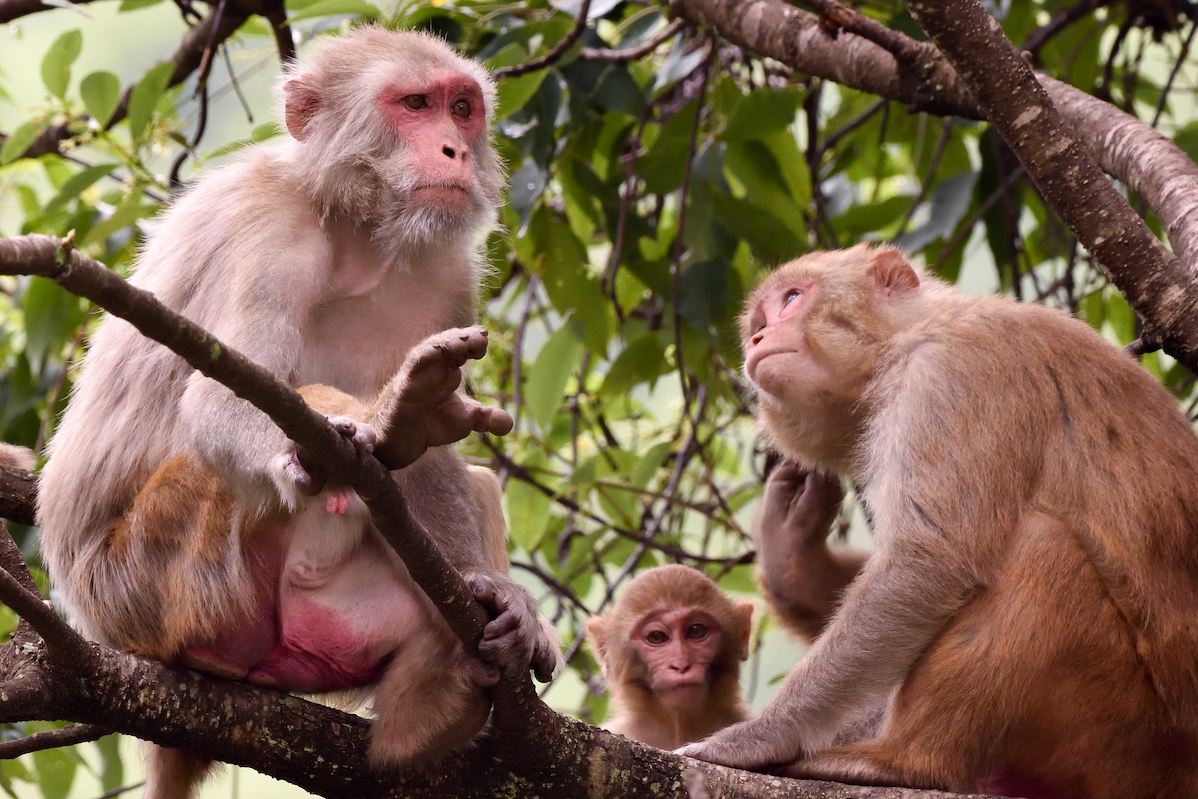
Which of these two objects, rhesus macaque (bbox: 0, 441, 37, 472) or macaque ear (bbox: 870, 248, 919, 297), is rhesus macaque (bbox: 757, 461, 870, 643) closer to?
macaque ear (bbox: 870, 248, 919, 297)

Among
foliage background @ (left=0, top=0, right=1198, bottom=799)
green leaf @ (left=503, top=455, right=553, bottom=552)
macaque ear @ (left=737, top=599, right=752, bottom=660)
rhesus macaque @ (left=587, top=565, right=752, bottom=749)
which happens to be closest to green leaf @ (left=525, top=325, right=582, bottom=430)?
foliage background @ (left=0, top=0, right=1198, bottom=799)

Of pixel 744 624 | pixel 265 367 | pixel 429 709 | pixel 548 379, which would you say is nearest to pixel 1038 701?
pixel 429 709

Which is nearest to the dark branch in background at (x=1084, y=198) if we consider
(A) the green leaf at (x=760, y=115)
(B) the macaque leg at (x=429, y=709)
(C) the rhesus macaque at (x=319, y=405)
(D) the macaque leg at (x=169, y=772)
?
(A) the green leaf at (x=760, y=115)

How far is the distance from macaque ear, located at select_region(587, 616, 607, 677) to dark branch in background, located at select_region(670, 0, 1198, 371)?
2182 millimetres

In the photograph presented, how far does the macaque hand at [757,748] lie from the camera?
329 centimetres

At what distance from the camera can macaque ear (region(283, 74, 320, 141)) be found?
364 cm

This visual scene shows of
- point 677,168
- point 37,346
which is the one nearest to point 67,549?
point 37,346

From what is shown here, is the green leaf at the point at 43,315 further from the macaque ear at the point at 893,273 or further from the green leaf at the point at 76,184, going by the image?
the macaque ear at the point at 893,273

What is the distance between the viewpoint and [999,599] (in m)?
3.16

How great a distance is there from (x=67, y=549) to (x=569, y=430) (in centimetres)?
297

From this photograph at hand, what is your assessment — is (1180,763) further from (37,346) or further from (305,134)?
(37,346)

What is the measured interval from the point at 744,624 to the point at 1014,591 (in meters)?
1.64

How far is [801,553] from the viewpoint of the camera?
13.8 feet

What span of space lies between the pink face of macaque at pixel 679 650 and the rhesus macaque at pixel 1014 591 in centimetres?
87
